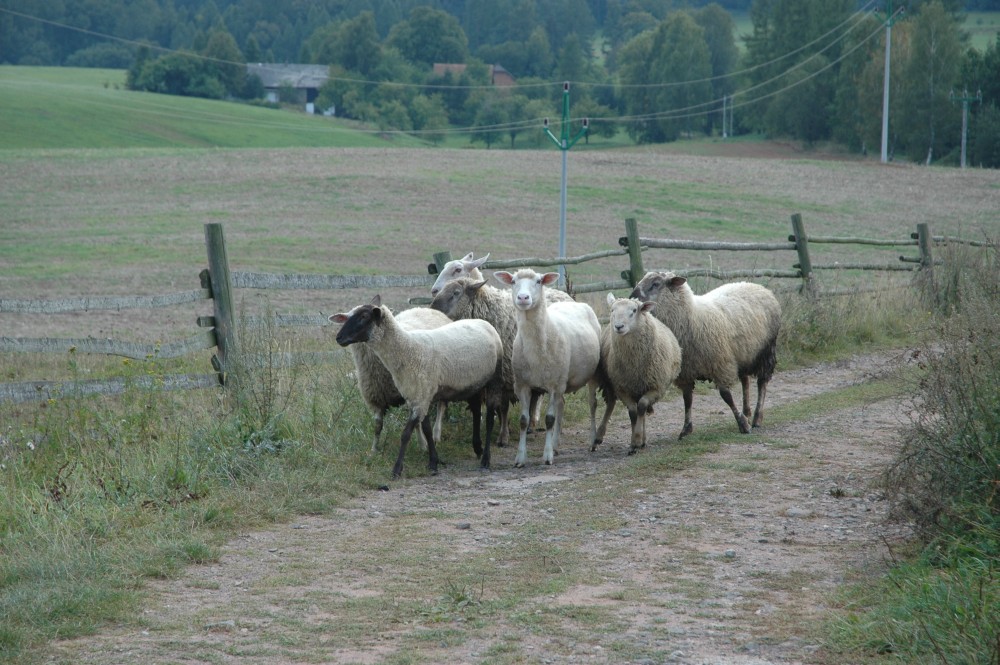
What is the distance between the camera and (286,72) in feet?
351

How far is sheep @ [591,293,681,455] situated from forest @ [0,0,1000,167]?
50.3 m

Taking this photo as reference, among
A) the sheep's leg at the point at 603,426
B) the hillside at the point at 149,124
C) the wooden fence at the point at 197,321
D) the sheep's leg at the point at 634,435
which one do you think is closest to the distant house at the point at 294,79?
the hillside at the point at 149,124

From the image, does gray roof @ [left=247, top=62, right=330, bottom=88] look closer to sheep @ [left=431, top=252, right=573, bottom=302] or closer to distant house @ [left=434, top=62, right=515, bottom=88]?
distant house @ [left=434, top=62, right=515, bottom=88]

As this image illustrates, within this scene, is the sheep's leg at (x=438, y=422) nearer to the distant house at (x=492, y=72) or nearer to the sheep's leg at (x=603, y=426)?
the sheep's leg at (x=603, y=426)

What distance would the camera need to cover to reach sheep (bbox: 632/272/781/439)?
10047 millimetres

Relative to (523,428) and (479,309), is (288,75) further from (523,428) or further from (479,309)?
(523,428)

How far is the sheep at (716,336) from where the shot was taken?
1005cm

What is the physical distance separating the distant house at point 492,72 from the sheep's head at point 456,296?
102336 millimetres

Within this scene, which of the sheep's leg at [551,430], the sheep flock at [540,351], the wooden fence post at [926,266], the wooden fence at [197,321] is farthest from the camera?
the wooden fence post at [926,266]

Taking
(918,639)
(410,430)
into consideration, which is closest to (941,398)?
(918,639)

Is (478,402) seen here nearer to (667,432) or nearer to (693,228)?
(667,432)

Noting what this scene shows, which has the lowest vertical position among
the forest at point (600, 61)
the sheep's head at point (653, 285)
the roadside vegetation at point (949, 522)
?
the roadside vegetation at point (949, 522)

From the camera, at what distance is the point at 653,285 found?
10219mm

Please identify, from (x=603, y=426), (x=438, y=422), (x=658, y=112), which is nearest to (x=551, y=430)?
(x=603, y=426)
